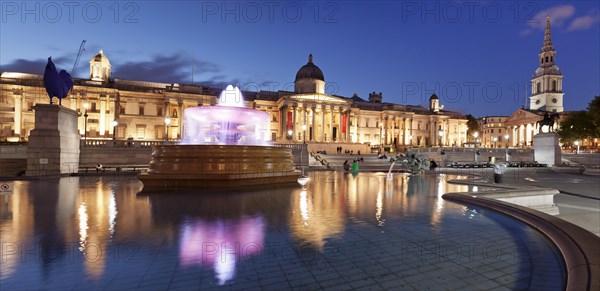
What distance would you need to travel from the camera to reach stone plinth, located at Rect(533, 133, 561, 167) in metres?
32.8

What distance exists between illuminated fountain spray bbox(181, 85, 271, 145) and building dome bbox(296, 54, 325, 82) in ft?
156

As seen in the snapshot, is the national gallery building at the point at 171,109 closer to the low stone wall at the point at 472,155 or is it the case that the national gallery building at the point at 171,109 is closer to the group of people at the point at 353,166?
the group of people at the point at 353,166

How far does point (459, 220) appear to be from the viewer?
653 cm

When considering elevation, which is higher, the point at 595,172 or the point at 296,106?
the point at 296,106

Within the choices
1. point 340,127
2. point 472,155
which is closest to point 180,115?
point 340,127

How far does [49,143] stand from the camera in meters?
18.0

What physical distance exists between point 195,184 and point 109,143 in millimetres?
20831

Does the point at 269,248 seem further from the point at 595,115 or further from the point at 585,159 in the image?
the point at 595,115

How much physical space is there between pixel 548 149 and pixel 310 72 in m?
42.4

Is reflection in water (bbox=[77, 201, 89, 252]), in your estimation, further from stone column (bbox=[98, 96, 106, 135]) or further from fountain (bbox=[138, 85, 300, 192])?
stone column (bbox=[98, 96, 106, 135])

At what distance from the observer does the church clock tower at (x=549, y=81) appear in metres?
103

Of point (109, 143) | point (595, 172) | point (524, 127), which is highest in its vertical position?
point (524, 127)

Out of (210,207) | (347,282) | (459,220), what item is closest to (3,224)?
(210,207)

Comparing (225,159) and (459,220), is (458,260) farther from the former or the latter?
(225,159)
